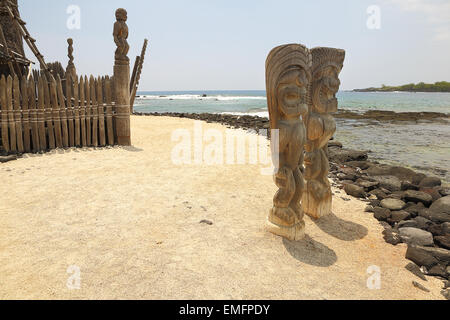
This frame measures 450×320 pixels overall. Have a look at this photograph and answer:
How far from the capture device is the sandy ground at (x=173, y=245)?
2475mm

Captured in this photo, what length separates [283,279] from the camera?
8.64 ft

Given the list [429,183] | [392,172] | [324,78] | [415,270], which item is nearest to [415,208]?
[429,183]

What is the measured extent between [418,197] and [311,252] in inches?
126

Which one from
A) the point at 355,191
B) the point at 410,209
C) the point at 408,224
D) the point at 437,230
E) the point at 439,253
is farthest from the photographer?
the point at 355,191

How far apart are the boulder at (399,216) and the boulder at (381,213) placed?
6 cm

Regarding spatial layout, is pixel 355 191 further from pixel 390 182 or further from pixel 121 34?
pixel 121 34

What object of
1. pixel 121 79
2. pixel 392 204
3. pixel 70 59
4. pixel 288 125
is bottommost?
pixel 392 204

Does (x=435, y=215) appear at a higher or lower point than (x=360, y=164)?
lower

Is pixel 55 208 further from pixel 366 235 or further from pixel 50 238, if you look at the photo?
pixel 366 235

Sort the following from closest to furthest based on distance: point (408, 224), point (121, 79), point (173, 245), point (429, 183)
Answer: point (173, 245)
point (408, 224)
point (429, 183)
point (121, 79)

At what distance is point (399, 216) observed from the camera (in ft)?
13.9

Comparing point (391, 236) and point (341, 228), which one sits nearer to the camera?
point (391, 236)
